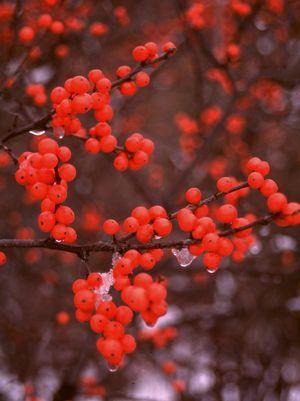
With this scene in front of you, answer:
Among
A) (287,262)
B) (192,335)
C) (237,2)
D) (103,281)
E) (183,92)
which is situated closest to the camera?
(103,281)

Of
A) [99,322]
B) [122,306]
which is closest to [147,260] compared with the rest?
[122,306]

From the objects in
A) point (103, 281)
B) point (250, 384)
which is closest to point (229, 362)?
point (250, 384)

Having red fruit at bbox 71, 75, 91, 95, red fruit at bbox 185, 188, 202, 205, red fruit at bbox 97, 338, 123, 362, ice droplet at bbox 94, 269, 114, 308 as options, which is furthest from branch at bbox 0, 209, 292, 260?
red fruit at bbox 71, 75, 91, 95

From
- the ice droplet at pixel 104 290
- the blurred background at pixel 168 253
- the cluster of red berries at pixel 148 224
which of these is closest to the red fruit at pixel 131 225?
the cluster of red berries at pixel 148 224

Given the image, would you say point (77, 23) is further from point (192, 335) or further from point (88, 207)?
point (192, 335)

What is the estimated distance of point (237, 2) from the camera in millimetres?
4172

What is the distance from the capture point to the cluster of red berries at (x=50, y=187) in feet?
6.18

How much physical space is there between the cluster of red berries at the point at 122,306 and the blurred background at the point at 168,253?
78.2 inches

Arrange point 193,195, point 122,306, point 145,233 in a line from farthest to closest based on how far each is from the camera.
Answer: point 193,195 < point 145,233 < point 122,306

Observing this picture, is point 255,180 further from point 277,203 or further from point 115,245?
point 115,245

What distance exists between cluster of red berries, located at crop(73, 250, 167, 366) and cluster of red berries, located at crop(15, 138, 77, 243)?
0.27 meters

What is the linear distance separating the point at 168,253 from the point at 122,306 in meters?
4.10

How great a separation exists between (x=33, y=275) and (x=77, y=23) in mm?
2914

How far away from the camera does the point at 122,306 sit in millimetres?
1744
